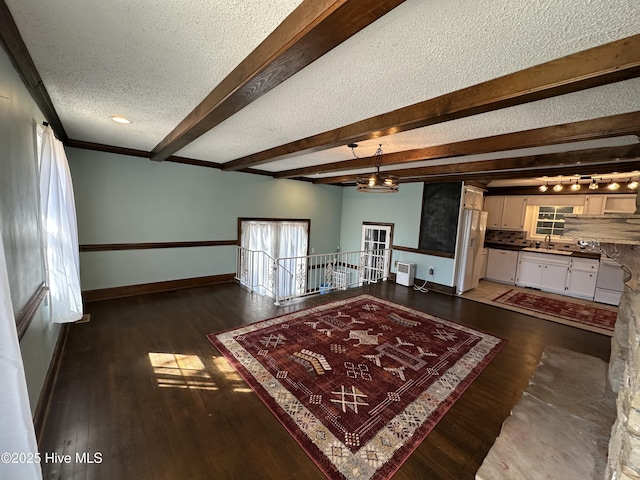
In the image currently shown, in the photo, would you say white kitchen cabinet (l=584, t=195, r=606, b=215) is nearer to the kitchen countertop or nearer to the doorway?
the kitchen countertop

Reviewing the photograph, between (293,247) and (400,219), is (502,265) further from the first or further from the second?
(293,247)

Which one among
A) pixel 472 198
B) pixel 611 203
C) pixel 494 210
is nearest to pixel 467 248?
pixel 472 198

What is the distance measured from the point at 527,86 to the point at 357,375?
260 centimetres

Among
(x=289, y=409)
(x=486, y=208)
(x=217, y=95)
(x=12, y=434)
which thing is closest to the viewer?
(x=12, y=434)

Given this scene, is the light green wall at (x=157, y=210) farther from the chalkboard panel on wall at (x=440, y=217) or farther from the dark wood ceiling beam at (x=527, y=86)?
the dark wood ceiling beam at (x=527, y=86)

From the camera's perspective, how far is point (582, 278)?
210 inches

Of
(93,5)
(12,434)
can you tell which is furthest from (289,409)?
(93,5)

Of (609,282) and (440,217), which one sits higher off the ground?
(440,217)

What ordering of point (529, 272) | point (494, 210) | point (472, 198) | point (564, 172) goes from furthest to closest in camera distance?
point (494, 210), point (529, 272), point (472, 198), point (564, 172)

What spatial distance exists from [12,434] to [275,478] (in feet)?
4.15

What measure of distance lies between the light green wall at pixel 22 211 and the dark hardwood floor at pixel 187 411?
375 millimetres

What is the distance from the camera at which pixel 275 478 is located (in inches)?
60.8

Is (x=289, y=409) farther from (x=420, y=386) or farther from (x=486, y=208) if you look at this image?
(x=486, y=208)

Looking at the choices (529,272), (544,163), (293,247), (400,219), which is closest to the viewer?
(544,163)
